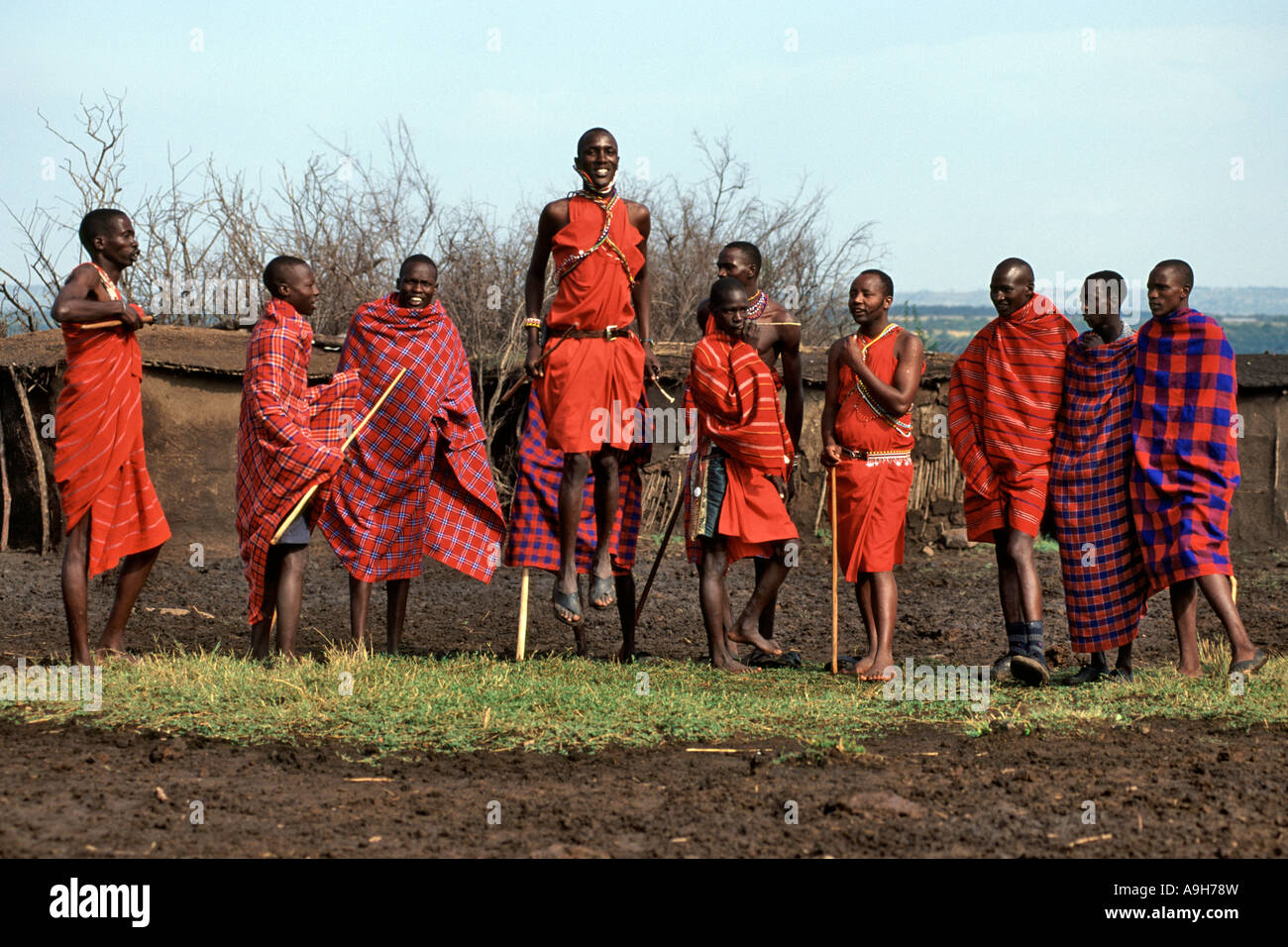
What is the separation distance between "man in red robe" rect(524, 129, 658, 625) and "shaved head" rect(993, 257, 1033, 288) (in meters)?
1.89

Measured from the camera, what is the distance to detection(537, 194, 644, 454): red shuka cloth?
23.3 ft

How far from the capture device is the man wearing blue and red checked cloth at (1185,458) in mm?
6457

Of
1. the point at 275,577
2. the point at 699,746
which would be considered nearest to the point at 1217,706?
the point at 699,746

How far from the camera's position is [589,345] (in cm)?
718

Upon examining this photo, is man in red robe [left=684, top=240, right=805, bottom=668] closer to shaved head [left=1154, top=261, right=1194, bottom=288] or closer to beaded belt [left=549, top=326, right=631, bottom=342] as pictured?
beaded belt [left=549, top=326, right=631, bottom=342]

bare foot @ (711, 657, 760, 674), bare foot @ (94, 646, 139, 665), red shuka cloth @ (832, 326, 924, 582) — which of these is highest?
red shuka cloth @ (832, 326, 924, 582)

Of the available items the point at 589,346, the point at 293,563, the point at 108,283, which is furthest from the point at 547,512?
the point at 108,283

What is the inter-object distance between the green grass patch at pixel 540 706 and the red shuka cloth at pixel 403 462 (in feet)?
2.87

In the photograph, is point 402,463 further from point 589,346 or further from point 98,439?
point 98,439

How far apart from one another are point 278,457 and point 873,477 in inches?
119

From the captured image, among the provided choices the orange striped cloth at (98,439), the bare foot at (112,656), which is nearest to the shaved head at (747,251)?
the orange striped cloth at (98,439)

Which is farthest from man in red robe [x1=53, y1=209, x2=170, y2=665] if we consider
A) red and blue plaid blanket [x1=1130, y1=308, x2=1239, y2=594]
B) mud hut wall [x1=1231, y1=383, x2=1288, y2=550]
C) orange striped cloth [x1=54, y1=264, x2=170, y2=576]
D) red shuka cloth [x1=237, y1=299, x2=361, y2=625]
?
mud hut wall [x1=1231, y1=383, x2=1288, y2=550]

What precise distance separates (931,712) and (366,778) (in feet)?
8.23

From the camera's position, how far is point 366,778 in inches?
188
